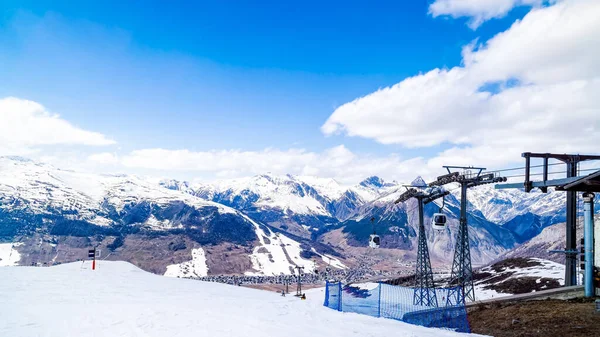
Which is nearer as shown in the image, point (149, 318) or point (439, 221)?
point (149, 318)

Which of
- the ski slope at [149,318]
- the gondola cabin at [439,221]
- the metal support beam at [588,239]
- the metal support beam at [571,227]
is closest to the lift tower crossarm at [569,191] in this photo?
the metal support beam at [571,227]

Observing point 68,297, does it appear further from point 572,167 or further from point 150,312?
point 572,167

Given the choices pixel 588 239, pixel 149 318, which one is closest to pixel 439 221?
pixel 588 239

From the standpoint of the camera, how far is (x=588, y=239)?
24.2 m

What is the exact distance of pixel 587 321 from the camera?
18.2 metres

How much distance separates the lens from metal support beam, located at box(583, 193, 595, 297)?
77.4 ft

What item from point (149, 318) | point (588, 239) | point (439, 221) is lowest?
point (149, 318)

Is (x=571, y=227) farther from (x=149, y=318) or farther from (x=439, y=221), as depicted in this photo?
(x=149, y=318)

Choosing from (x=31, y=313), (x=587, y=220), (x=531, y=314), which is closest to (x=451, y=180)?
(x=587, y=220)

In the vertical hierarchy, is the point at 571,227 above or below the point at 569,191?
below

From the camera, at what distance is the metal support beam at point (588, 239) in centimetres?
2359

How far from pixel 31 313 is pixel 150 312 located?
15.6ft

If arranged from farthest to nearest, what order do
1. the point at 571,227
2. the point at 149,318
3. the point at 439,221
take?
the point at 439,221, the point at 571,227, the point at 149,318

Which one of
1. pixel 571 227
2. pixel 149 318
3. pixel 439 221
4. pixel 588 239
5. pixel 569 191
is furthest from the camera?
pixel 439 221
